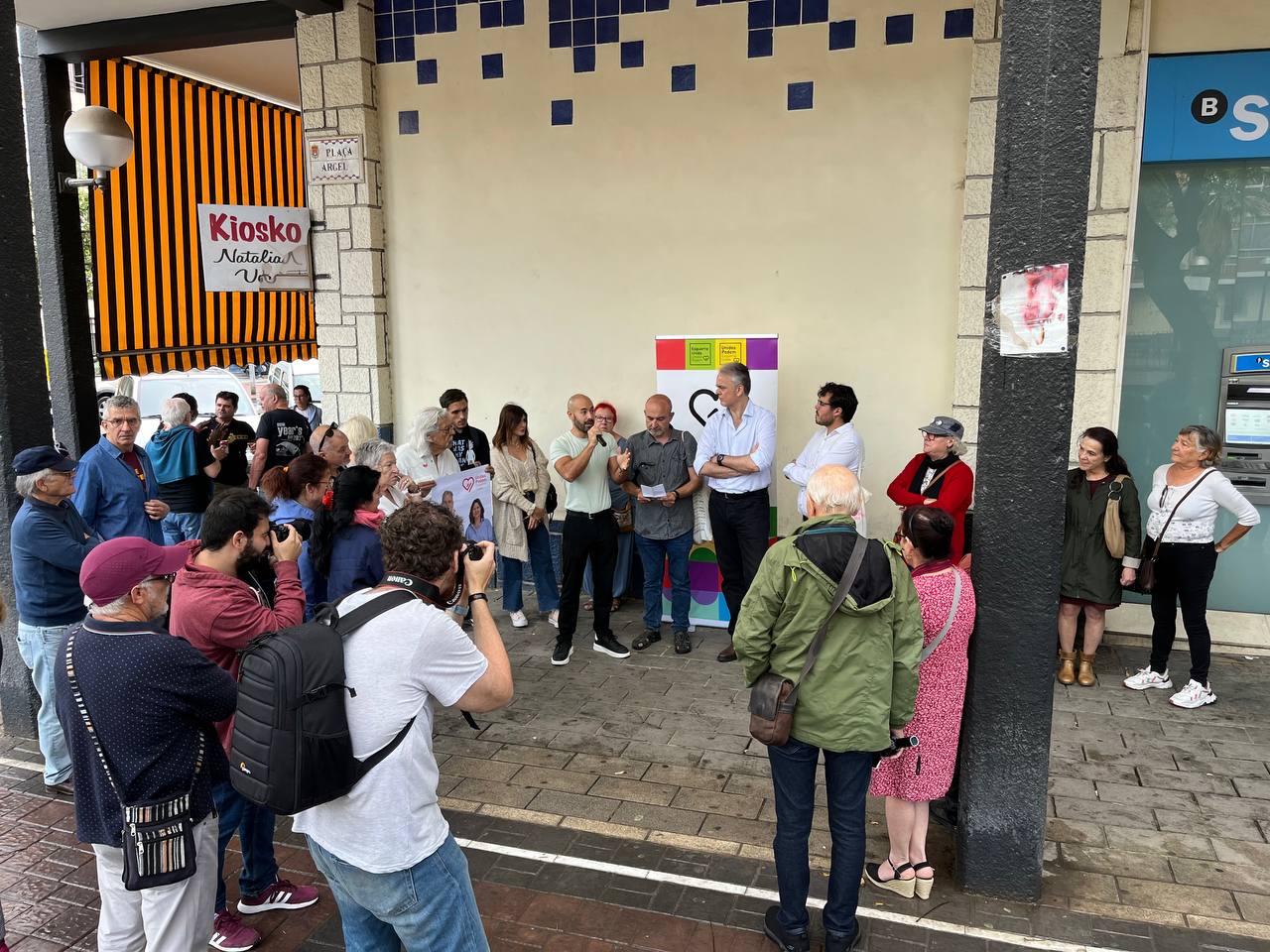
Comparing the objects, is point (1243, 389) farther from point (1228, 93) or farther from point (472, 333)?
point (472, 333)

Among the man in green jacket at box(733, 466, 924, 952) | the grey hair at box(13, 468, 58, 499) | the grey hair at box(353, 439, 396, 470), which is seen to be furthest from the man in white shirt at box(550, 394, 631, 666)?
the man in green jacket at box(733, 466, 924, 952)

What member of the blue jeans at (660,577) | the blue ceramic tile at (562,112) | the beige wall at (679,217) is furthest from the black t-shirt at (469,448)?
the blue ceramic tile at (562,112)

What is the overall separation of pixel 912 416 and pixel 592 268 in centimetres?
278

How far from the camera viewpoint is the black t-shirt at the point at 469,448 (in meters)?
6.97

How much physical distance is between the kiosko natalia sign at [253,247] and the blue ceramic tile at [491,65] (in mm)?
1939

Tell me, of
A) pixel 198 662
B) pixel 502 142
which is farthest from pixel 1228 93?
pixel 198 662

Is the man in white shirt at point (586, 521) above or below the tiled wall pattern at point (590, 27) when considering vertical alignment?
below

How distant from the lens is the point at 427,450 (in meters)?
6.34

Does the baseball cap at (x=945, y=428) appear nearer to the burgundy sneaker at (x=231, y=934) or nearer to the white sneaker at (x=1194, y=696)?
the white sneaker at (x=1194, y=696)

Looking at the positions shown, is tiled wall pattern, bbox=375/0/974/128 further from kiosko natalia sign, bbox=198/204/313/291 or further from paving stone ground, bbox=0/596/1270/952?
paving stone ground, bbox=0/596/1270/952

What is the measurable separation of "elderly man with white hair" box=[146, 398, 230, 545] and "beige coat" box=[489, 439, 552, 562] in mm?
2458

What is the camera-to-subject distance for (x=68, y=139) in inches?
283

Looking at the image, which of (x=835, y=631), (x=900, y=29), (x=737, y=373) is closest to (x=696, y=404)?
(x=737, y=373)

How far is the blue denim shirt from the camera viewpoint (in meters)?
5.63
